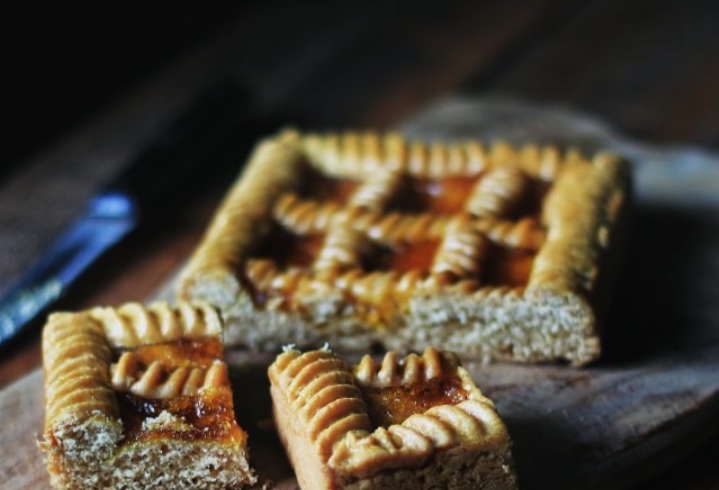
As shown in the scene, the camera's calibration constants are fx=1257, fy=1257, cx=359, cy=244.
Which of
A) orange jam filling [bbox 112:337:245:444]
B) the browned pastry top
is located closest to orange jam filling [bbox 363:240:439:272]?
the browned pastry top

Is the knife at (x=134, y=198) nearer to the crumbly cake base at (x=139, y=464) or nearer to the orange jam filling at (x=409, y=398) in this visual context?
the crumbly cake base at (x=139, y=464)

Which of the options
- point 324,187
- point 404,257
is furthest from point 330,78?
point 404,257

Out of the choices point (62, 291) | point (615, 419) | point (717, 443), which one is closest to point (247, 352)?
point (62, 291)

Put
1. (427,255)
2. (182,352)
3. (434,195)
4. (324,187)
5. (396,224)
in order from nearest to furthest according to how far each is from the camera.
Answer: (182,352), (427,255), (396,224), (434,195), (324,187)

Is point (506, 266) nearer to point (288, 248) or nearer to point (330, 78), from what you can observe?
point (288, 248)

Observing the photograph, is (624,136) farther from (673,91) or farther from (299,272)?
(299,272)

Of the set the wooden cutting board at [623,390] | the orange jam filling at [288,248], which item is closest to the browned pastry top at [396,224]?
the orange jam filling at [288,248]
